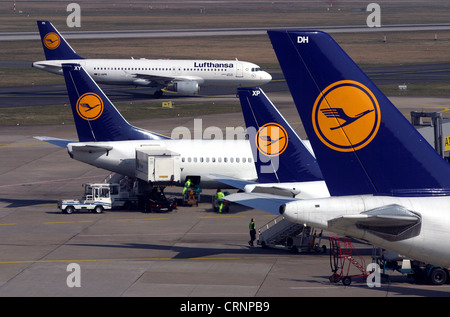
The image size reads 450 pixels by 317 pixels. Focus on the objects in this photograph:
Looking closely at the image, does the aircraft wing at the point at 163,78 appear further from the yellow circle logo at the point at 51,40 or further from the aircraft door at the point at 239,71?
the yellow circle logo at the point at 51,40

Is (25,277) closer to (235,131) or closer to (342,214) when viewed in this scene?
(342,214)

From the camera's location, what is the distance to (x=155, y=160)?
50000 mm

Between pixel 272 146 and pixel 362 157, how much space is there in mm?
22271

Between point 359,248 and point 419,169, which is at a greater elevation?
point 419,169

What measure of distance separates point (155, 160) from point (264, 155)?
936 centimetres

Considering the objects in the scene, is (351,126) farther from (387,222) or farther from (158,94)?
(158,94)

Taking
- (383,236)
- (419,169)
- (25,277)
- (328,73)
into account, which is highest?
(328,73)

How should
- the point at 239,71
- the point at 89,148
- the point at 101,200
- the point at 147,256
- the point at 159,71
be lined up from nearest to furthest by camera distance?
1. the point at 147,256
2. the point at 101,200
3. the point at 89,148
4. the point at 159,71
5. the point at 239,71

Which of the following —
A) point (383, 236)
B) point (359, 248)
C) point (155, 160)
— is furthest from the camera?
point (155, 160)

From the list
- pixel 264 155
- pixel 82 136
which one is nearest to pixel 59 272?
pixel 264 155

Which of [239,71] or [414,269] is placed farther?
[239,71]

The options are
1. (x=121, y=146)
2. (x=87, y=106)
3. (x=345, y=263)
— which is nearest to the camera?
(x=345, y=263)

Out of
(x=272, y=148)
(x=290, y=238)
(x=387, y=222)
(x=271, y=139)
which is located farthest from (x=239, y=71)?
(x=387, y=222)

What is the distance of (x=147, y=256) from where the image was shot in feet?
129
